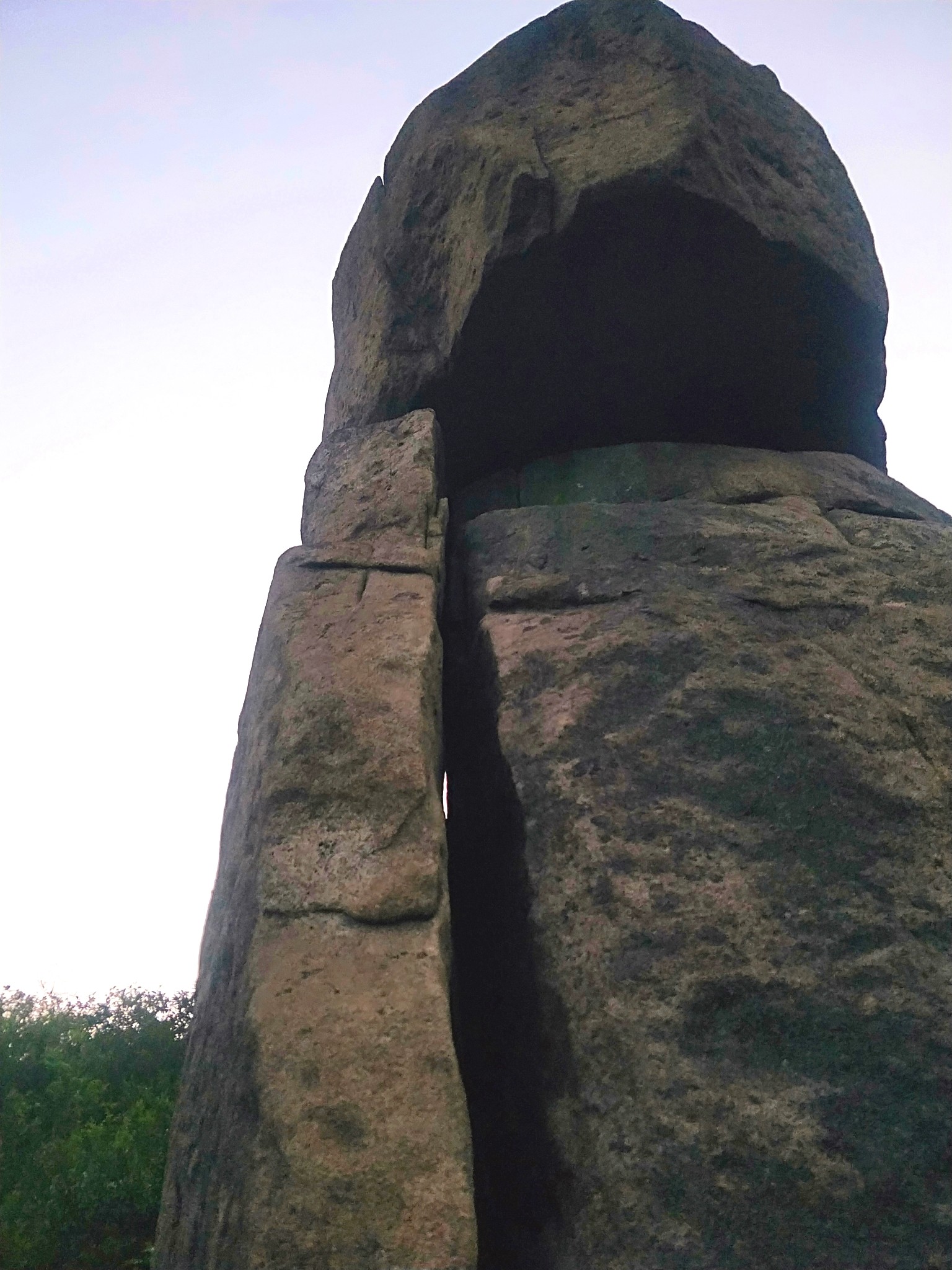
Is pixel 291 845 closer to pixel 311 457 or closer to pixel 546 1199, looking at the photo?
pixel 546 1199

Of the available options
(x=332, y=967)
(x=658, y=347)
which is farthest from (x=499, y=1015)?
(x=658, y=347)

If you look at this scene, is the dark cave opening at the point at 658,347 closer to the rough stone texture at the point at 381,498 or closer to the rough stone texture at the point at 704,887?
the rough stone texture at the point at 381,498

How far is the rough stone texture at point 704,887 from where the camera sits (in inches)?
53.5

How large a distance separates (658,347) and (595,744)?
137 centimetres

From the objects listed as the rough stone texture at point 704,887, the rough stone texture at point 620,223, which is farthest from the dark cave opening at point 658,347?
the rough stone texture at point 704,887

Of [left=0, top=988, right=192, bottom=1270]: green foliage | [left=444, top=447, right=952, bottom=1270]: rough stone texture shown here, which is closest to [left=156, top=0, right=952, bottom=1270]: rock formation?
[left=444, top=447, right=952, bottom=1270]: rough stone texture

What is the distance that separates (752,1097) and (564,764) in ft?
2.12

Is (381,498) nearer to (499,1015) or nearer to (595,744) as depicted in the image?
(595,744)

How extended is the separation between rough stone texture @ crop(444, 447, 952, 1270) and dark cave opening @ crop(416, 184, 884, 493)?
0.56 meters

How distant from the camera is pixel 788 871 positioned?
5.34 feet

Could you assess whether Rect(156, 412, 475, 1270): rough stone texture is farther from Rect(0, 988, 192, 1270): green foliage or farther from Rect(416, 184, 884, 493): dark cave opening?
Rect(0, 988, 192, 1270): green foliage

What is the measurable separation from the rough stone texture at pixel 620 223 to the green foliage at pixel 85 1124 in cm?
662

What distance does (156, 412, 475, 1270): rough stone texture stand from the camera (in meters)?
1.28

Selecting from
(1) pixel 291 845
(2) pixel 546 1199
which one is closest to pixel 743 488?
(1) pixel 291 845
